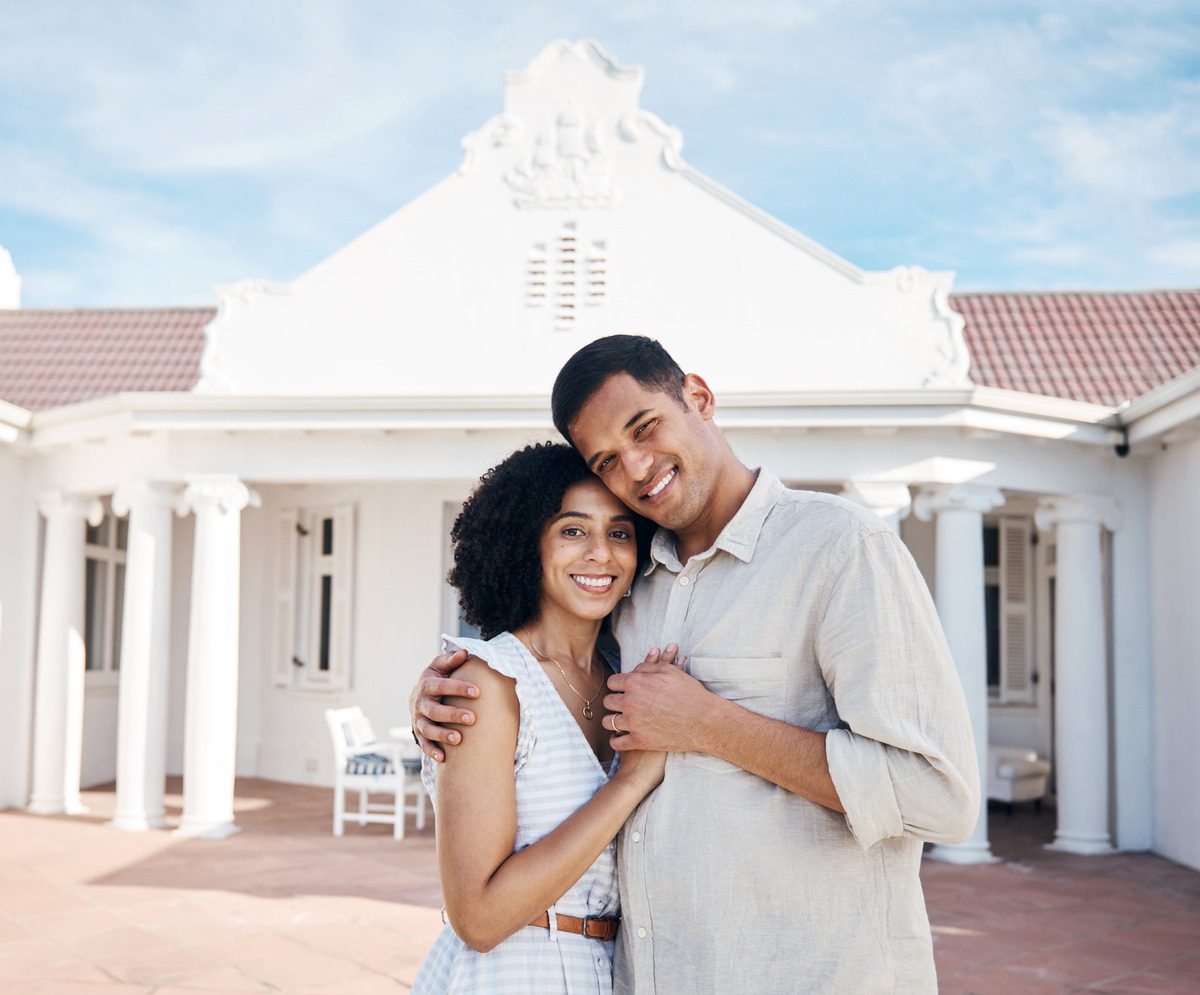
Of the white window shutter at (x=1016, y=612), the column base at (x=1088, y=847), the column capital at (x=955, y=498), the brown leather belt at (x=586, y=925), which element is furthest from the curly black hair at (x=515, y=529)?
the white window shutter at (x=1016, y=612)

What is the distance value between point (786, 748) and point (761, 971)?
34cm

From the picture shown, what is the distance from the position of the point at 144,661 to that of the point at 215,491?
152 centimetres

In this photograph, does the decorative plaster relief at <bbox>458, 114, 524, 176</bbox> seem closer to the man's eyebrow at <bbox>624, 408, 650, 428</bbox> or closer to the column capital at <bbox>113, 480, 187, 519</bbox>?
the column capital at <bbox>113, 480, 187, 519</bbox>

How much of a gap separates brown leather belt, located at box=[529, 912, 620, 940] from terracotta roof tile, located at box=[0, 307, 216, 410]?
1195cm

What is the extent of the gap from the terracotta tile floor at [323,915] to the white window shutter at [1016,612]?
274cm

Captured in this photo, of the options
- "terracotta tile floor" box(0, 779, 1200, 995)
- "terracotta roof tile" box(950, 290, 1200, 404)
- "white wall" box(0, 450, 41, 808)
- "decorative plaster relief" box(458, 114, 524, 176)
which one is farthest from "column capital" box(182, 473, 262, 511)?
"terracotta roof tile" box(950, 290, 1200, 404)

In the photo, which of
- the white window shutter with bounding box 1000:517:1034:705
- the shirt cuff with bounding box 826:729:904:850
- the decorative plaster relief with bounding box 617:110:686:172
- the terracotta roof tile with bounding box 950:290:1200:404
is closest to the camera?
the shirt cuff with bounding box 826:729:904:850

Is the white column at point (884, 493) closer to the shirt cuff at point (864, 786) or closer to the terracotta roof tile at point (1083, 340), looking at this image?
the terracotta roof tile at point (1083, 340)

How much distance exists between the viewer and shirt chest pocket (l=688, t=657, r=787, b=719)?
6.01 ft

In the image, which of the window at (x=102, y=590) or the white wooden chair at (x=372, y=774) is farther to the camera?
the window at (x=102, y=590)

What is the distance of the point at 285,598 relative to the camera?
12.9 metres

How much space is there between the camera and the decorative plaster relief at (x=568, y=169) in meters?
9.48

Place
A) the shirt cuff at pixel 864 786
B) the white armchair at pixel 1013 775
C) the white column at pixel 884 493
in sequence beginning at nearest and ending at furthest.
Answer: the shirt cuff at pixel 864 786 < the white column at pixel 884 493 < the white armchair at pixel 1013 775

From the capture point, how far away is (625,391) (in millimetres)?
1987
